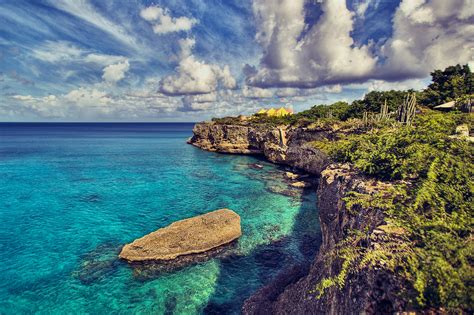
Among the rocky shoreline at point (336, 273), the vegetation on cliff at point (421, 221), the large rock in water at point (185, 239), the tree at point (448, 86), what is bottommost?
the large rock in water at point (185, 239)

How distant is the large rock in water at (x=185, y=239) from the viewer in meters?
18.2

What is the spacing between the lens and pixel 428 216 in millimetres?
8383

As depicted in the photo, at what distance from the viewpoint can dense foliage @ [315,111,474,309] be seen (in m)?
5.82

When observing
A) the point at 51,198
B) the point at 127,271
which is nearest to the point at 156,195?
the point at 51,198

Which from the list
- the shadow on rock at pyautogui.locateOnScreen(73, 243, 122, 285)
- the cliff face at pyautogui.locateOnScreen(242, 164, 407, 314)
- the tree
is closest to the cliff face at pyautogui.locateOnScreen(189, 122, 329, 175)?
the tree

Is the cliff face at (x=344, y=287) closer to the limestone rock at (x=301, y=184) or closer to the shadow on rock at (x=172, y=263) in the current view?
the shadow on rock at (x=172, y=263)

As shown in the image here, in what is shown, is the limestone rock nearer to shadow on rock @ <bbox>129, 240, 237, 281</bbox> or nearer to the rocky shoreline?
the rocky shoreline

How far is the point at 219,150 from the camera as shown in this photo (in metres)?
76.4

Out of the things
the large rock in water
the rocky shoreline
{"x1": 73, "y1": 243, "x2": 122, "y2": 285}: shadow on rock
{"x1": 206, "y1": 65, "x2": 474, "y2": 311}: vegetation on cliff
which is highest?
{"x1": 206, "y1": 65, "x2": 474, "y2": 311}: vegetation on cliff

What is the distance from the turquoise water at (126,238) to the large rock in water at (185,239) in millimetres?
1208

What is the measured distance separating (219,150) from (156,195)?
44294mm

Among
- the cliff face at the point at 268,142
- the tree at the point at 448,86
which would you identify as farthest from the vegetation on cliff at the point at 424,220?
the tree at the point at 448,86

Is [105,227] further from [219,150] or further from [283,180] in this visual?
[219,150]

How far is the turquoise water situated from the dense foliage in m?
9.95
